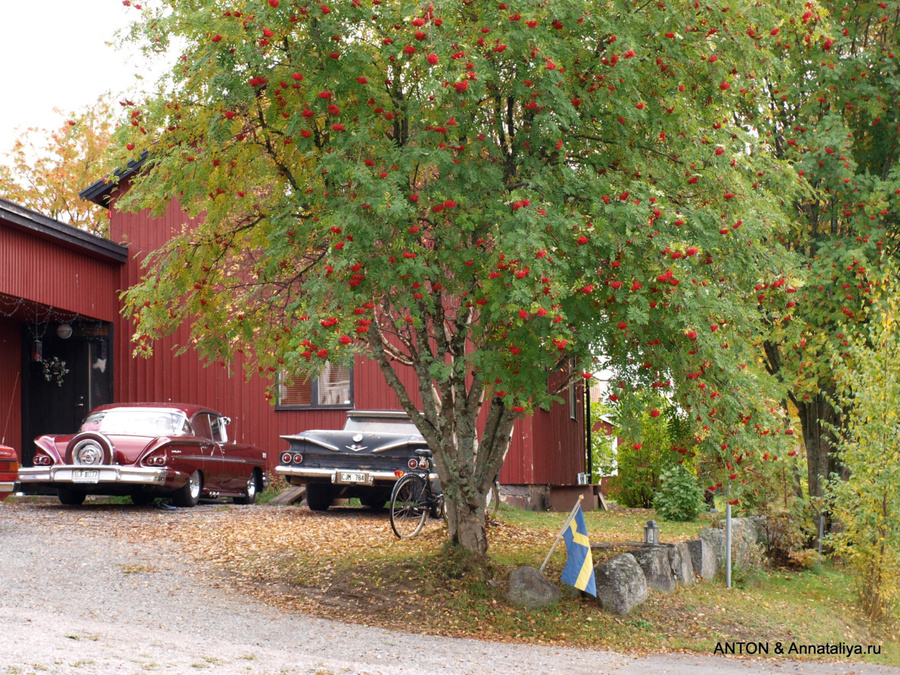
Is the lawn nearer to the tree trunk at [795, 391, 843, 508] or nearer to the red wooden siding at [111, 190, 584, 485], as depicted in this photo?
the tree trunk at [795, 391, 843, 508]

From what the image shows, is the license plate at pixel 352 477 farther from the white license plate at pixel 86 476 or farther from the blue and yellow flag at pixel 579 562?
the blue and yellow flag at pixel 579 562

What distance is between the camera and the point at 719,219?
840 centimetres

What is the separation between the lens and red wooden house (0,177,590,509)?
18219 millimetres

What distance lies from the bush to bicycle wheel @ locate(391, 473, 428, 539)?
24.9 feet

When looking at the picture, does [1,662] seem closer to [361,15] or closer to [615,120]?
[361,15]

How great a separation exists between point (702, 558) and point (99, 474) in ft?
26.2

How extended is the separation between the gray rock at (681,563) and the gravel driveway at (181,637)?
2.29m

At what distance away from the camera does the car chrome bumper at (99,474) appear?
1329cm

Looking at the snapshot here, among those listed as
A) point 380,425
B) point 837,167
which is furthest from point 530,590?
point 837,167

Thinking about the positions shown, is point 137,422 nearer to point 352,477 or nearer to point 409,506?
point 352,477

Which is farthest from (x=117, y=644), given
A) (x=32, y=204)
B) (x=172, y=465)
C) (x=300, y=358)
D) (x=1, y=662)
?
(x=32, y=204)

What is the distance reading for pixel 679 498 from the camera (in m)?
18.7

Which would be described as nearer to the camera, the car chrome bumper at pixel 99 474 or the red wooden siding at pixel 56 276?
the car chrome bumper at pixel 99 474

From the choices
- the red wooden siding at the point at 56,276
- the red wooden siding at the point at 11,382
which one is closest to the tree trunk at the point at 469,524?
the red wooden siding at the point at 56,276
